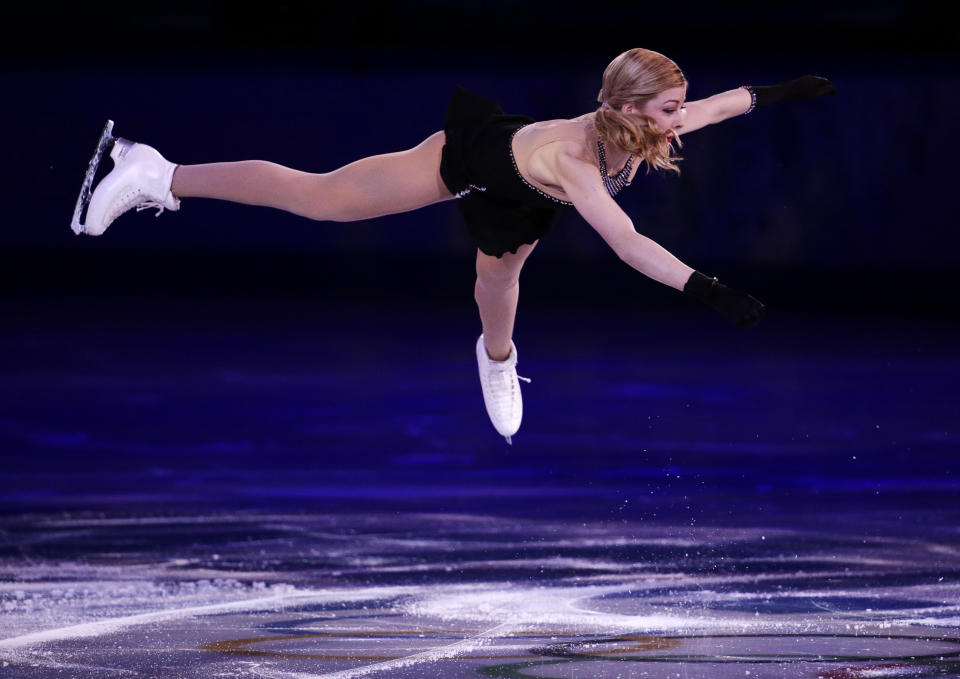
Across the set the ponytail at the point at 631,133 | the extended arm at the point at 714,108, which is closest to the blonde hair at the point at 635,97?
Result: the ponytail at the point at 631,133

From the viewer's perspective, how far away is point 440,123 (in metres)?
10.2

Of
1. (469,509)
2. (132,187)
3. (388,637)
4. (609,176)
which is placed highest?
(132,187)

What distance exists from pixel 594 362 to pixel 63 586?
169 inches

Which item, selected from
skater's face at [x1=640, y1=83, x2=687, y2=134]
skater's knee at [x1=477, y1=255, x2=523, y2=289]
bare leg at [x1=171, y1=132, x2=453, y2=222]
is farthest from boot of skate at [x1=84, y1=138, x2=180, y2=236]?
skater's face at [x1=640, y1=83, x2=687, y2=134]

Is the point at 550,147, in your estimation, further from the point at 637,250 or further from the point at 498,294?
the point at 498,294

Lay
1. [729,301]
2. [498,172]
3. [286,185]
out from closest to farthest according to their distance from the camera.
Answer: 1. [729,301]
2. [498,172]
3. [286,185]

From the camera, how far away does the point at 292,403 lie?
6770mm

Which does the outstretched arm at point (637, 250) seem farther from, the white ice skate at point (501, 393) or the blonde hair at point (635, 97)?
the white ice skate at point (501, 393)

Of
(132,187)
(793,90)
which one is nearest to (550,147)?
(793,90)

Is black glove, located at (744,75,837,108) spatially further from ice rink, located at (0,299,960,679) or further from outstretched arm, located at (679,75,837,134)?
ice rink, located at (0,299,960,679)

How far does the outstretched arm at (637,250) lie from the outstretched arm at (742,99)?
0.55 m

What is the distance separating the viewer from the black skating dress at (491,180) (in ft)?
13.4

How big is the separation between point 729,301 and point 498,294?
4.96 ft

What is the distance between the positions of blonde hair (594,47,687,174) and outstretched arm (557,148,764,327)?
0.11 meters
